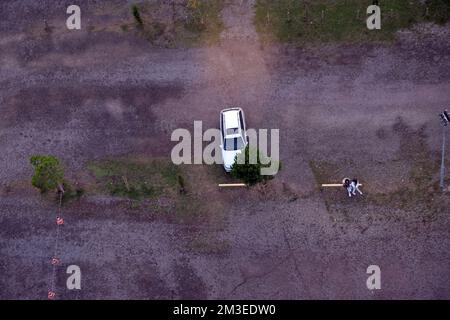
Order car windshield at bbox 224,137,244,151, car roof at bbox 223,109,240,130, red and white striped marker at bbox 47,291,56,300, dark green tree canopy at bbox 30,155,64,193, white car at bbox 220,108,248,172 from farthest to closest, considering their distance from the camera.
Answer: car roof at bbox 223,109,240,130, car windshield at bbox 224,137,244,151, white car at bbox 220,108,248,172, dark green tree canopy at bbox 30,155,64,193, red and white striped marker at bbox 47,291,56,300

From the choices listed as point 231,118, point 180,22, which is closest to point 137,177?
point 231,118

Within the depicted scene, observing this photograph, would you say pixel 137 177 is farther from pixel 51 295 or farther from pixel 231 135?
pixel 51 295

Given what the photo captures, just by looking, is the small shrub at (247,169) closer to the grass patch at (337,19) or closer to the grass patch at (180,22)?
the grass patch at (337,19)

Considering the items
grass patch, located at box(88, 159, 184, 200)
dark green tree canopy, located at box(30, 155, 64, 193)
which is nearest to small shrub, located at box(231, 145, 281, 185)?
grass patch, located at box(88, 159, 184, 200)

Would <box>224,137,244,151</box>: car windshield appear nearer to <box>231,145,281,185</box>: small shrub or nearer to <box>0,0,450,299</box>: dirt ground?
<box>231,145,281,185</box>: small shrub
